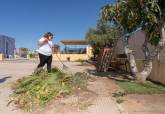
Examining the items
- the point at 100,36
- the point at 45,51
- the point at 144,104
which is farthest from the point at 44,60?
the point at 100,36

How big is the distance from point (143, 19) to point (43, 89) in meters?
4.45

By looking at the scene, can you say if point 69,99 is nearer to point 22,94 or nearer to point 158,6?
point 22,94

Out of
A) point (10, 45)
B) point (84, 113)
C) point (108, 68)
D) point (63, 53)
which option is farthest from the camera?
point (10, 45)

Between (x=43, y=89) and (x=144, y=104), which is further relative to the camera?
(x=43, y=89)

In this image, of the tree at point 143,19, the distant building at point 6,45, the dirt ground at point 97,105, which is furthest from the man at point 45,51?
the distant building at point 6,45

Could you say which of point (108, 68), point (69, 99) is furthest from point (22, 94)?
point (108, 68)

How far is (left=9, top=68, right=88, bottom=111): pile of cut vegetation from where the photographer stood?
6.29 metres

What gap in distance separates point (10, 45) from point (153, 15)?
63819 mm

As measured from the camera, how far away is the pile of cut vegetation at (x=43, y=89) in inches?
A: 248

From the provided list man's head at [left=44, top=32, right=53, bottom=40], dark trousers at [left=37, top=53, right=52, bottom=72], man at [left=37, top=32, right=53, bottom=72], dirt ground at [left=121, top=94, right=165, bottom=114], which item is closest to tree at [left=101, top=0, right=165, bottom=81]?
man's head at [left=44, top=32, right=53, bottom=40]

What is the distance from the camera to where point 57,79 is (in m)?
8.31

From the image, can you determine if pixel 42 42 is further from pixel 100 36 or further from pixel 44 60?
pixel 100 36

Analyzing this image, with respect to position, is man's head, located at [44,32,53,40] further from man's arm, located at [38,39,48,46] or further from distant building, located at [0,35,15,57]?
distant building, located at [0,35,15,57]

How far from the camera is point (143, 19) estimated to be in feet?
31.9
